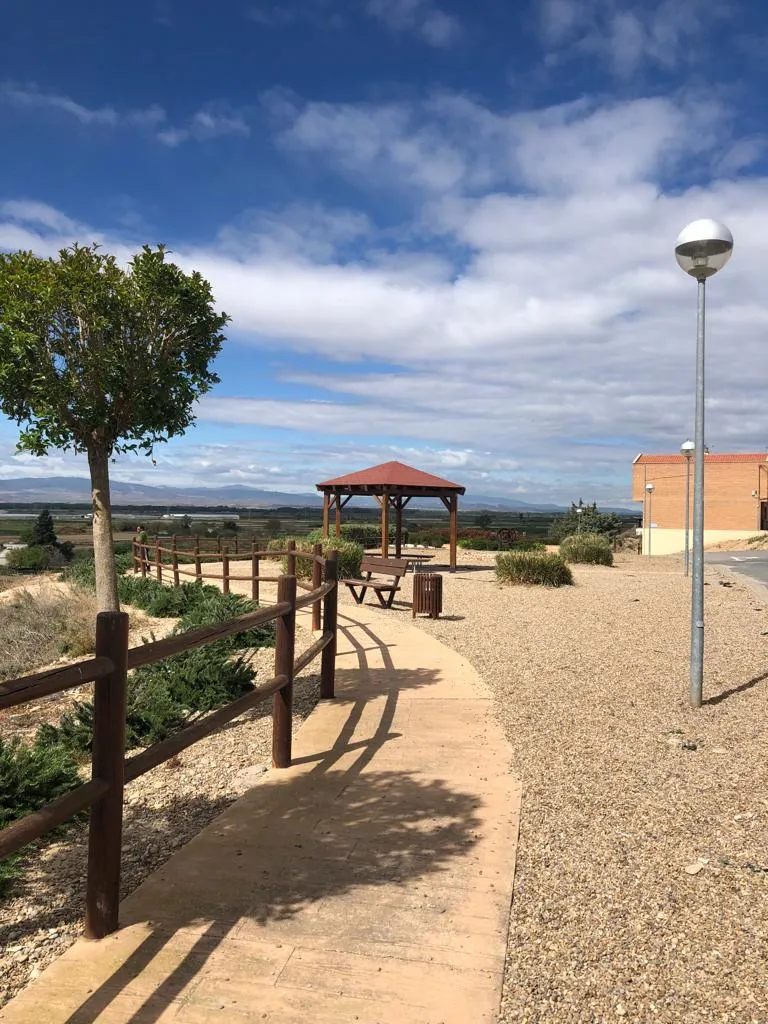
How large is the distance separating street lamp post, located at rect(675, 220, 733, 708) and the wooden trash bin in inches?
216

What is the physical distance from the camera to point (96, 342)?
258 inches

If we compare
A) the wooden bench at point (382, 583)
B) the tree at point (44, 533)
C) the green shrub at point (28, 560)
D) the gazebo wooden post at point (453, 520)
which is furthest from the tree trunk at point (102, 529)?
the tree at point (44, 533)

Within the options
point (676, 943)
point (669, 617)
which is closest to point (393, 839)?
point (676, 943)

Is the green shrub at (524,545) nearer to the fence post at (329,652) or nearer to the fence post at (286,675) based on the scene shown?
the fence post at (329,652)

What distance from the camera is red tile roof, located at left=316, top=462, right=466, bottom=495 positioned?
835 inches

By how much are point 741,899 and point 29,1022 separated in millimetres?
2646

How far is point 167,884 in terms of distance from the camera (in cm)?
321

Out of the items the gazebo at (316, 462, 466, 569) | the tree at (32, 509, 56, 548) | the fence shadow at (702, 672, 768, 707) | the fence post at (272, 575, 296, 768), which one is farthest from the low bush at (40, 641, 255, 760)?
the tree at (32, 509, 56, 548)

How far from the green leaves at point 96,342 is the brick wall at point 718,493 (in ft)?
161

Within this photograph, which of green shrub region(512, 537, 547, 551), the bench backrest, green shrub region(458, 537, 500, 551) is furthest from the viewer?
green shrub region(458, 537, 500, 551)

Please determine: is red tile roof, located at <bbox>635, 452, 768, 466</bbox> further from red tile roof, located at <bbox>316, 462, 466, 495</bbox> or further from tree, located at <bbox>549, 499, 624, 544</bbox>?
red tile roof, located at <bbox>316, 462, 466, 495</bbox>

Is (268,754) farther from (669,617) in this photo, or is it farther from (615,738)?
(669,617)

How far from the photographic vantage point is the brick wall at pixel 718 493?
169 ft

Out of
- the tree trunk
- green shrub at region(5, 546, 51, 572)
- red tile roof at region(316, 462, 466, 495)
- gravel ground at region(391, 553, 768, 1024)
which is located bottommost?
gravel ground at region(391, 553, 768, 1024)
